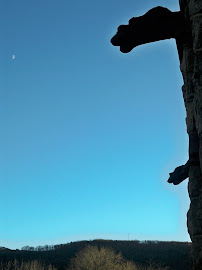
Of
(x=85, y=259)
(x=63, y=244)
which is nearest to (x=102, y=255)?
(x=85, y=259)

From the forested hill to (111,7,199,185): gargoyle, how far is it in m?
54.0

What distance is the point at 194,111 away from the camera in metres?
5.11

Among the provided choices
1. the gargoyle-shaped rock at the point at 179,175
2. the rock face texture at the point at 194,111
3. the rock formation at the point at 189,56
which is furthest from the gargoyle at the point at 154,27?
the gargoyle-shaped rock at the point at 179,175

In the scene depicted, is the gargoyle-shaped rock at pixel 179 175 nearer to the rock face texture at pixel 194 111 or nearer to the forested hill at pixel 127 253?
the rock face texture at pixel 194 111

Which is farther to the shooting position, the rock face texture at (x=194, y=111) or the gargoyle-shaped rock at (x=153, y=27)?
the gargoyle-shaped rock at (x=153, y=27)

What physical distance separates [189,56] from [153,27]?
0.64m

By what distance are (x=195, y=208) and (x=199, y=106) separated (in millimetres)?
1204

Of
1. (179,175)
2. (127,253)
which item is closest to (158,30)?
(179,175)

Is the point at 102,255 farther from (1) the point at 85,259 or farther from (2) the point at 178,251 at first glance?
(2) the point at 178,251

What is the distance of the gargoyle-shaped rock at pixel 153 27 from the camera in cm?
546

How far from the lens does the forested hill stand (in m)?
61.9

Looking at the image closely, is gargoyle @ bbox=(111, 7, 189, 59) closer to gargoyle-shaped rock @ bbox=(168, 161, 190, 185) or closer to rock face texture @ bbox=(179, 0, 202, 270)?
rock face texture @ bbox=(179, 0, 202, 270)

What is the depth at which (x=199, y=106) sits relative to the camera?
471cm

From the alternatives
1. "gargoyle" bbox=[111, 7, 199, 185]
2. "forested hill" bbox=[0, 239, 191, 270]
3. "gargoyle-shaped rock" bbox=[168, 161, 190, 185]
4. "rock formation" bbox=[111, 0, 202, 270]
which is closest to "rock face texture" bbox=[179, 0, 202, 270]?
"rock formation" bbox=[111, 0, 202, 270]
